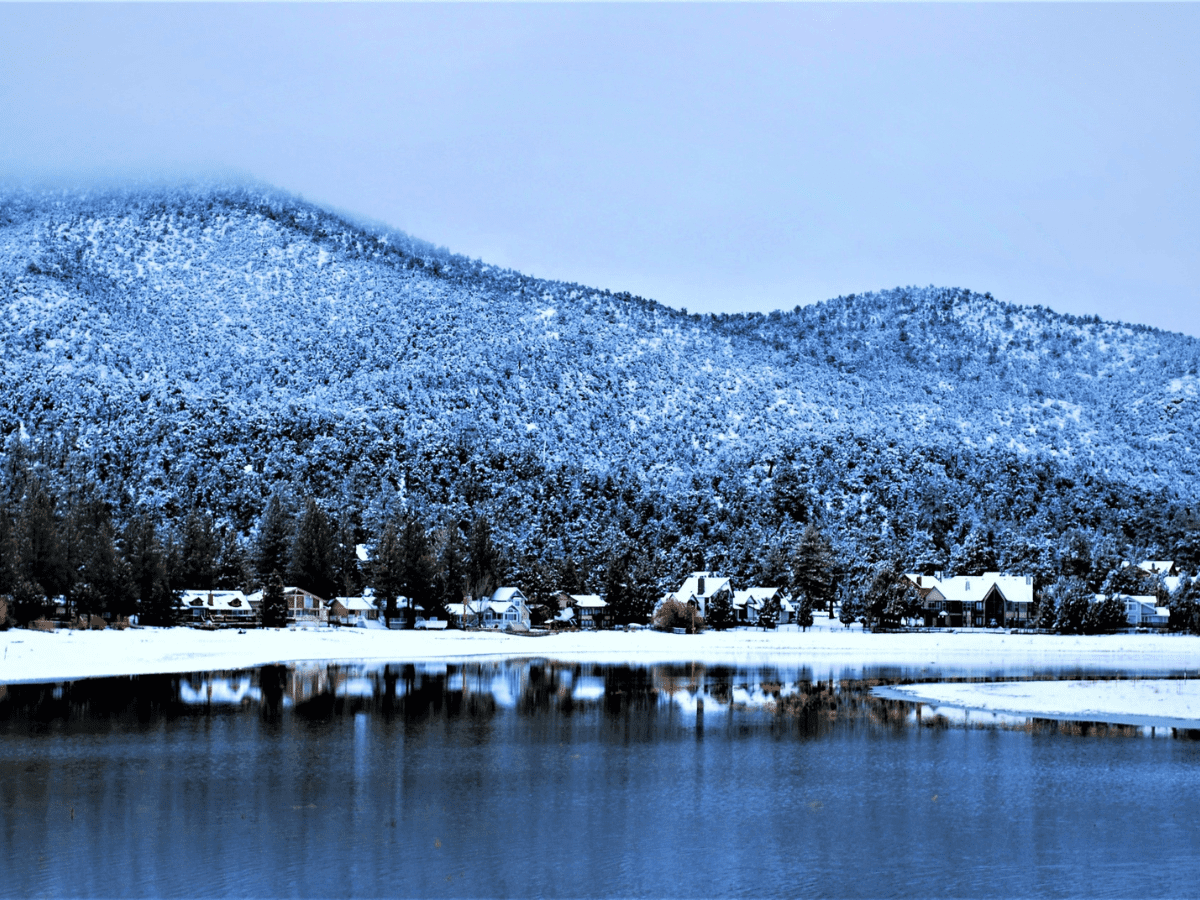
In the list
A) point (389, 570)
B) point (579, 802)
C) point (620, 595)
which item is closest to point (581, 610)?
point (620, 595)

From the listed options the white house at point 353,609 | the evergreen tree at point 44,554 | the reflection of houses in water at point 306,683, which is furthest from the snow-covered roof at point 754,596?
the reflection of houses in water at point 306,683

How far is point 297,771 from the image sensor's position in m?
30.7

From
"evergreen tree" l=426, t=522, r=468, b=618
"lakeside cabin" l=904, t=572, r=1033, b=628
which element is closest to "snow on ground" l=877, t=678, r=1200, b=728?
"evergreen tree" l=426, t=522, r=468, b=618

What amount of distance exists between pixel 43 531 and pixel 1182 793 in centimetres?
7663

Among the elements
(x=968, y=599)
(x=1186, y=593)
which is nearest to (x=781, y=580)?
(x=968, y=599)

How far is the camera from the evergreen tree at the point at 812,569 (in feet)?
443

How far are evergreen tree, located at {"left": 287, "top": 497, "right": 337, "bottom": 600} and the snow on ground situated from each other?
80.9m

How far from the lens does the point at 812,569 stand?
135125 mm

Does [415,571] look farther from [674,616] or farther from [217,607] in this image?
[674,616]

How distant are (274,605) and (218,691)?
51.6 m

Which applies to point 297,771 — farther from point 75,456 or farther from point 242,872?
Result: point 75,456

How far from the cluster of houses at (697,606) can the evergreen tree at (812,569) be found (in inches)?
119

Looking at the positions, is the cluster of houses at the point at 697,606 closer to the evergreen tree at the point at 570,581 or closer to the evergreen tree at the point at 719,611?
the evergreen tree at the point at 719,611

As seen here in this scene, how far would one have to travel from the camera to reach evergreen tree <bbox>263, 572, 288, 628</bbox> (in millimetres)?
103875
